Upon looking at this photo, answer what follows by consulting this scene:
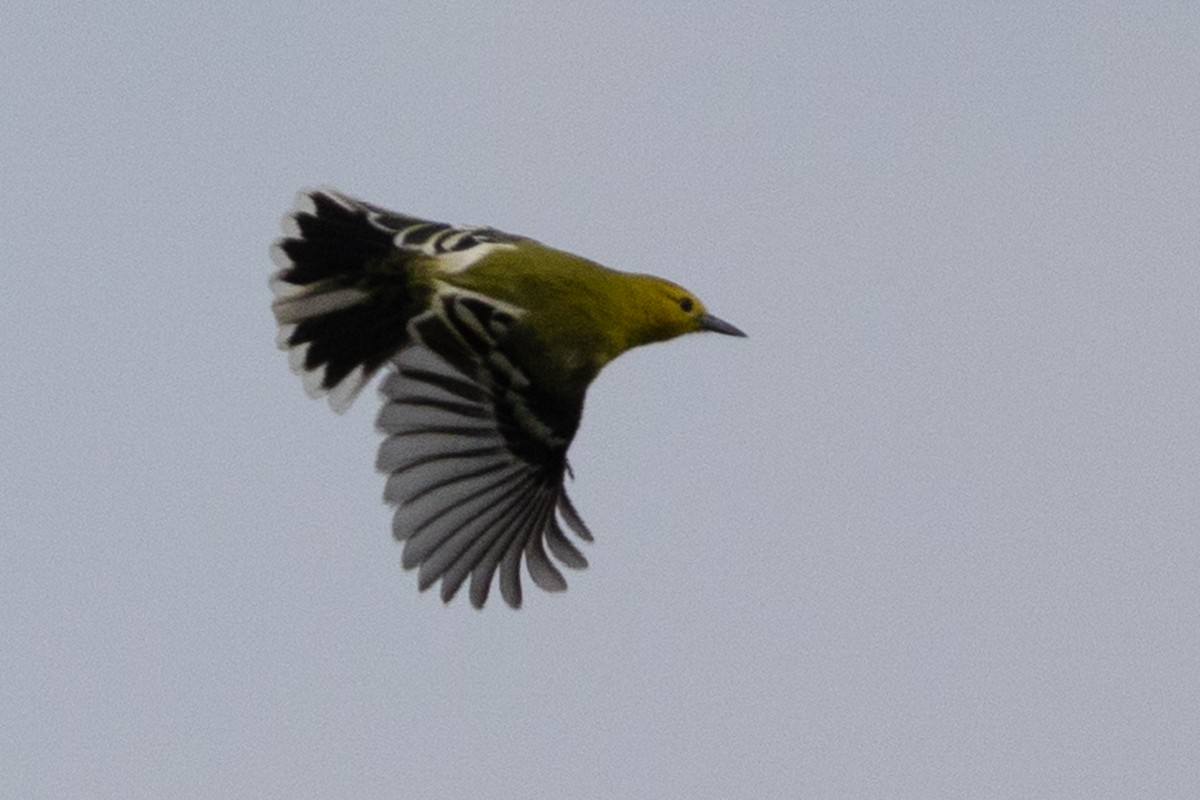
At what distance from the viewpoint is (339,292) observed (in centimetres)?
1196

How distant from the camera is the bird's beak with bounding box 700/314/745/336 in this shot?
12977 millimetres

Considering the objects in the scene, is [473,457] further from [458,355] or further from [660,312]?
[660,312]

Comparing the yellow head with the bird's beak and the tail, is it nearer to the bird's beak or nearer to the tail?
the bird's beak

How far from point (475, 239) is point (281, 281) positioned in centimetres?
88

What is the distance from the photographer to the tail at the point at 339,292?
1188cm

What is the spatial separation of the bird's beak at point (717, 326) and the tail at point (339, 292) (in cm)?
165

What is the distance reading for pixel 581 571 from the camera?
1232 cm

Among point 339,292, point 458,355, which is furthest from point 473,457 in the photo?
point 339,292

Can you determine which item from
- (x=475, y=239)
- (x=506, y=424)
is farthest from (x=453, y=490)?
(x=475, y=239)

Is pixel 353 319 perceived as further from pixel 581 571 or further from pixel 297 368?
pixel 581 571

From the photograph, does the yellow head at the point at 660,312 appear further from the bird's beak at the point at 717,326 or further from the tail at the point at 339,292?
the tail at the point at 339,292

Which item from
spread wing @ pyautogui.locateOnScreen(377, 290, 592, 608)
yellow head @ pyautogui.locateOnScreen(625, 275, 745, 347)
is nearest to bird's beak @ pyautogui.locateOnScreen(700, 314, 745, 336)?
yellow head @ pyautogui.locateOnScreen(625, 275, 745, 347)

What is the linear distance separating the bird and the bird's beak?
649 mm

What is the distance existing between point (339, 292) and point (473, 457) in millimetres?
903
